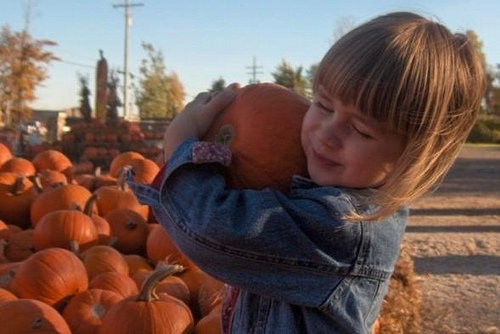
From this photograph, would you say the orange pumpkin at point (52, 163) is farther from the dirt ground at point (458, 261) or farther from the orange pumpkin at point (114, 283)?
the dirt ground at point (458, 261)

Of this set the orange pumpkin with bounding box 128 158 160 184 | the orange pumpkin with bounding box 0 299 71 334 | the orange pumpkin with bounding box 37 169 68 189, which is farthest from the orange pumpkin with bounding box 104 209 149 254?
the orange pumpkin with bounding box 0 299 71 334

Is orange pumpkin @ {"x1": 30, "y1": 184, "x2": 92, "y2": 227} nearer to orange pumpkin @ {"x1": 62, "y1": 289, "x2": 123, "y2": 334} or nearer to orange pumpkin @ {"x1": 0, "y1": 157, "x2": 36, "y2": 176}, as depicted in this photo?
orange pumpkin @ {"x1": 0, "y1": 157, "x2": 36, "y2": 176}

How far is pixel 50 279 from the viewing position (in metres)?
3.03

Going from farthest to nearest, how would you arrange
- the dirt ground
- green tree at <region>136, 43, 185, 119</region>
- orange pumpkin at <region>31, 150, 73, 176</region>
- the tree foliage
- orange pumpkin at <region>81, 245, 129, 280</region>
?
green tree at <region>136, 43, 185, 119</region> → the tree foliage → orange pumpkin at <region>31, 150, 73, 176</region> → the dirt ground → orange pumpkin at <region>81, 245, 129, 280</region>

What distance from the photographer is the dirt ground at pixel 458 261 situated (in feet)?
18.1

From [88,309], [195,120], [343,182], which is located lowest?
[88,309]

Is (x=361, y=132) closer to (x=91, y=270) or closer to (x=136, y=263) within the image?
(x=91, y=270)

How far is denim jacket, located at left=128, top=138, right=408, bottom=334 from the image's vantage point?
4.25ft

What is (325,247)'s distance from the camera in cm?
132

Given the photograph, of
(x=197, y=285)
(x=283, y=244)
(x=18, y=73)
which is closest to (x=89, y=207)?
(x=197, y=285)

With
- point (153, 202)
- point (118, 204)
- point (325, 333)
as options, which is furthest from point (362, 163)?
point (118, 204)

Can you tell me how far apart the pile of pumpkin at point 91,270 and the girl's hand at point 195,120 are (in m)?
1.00

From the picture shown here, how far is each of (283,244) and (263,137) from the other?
0.26 meters

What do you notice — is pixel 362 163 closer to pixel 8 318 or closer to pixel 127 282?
pixel 8 318
